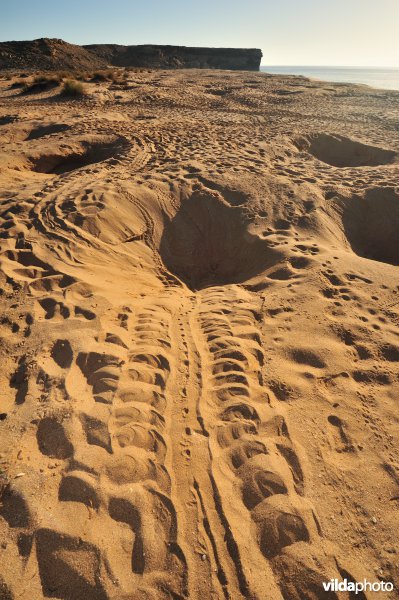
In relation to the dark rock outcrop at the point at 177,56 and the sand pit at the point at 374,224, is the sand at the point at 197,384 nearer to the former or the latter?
the sand pit at the point at 374,224

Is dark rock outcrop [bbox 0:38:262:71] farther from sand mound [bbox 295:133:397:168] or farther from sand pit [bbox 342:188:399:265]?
sand pit [bbox 342:188:399:265]

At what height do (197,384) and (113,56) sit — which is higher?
(113,56)

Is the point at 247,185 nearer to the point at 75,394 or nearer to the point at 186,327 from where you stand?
the point at 186,327

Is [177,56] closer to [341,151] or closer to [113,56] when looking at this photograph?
[113,56]

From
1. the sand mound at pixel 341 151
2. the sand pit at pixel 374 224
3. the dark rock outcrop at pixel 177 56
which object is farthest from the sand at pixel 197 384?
the dark rock outcrop at pixel 177 56

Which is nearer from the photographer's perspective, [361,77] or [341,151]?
[341,151]

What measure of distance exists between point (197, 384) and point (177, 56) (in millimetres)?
41728

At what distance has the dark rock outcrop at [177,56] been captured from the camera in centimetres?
3403

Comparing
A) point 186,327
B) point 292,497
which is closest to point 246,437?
point 292,497

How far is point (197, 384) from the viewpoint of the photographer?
10.4 ft

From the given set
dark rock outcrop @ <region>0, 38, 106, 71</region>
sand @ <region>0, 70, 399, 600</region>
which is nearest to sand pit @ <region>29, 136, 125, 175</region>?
sand @ <region>0, 70, 399, 600</region>

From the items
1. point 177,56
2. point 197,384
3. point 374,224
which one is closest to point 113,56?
point 177,56

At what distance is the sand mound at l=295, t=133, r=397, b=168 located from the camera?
9.12 metres

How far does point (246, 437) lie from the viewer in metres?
2.76
